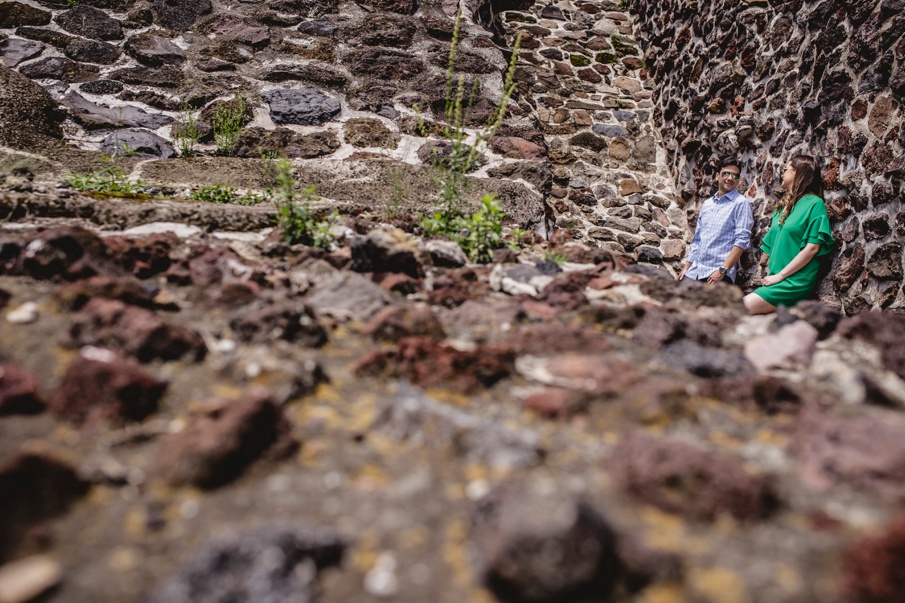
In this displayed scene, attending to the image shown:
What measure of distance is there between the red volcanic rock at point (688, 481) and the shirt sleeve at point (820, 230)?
3607 mm

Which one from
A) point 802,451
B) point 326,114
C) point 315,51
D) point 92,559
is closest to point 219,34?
point 315,51

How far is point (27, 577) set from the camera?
2.14ft

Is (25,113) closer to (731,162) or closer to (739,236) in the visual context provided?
(739,236)

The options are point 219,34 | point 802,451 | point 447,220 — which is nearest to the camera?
point 802,451

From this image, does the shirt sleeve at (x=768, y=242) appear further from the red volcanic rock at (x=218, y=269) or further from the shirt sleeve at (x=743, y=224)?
the red volcanic rock at (x=218, y=269)

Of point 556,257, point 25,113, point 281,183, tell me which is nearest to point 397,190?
point 281,183

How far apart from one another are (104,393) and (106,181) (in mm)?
2201

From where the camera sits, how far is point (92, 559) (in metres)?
0.70

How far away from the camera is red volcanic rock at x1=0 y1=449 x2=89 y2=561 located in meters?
0.74

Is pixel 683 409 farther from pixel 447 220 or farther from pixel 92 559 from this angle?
pixel 447 220

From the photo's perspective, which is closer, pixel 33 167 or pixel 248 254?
pixel 248 254

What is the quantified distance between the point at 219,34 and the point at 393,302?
3683 millimetres

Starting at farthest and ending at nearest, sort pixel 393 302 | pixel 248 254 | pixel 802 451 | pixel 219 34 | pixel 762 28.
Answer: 1. pixel 762 28
2. pixel 219 34
3. pixel 248 254
4. pixel 393 302
5. pixel 802 451

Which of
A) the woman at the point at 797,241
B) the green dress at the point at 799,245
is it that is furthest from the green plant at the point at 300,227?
the green dress at the point at 799,245
